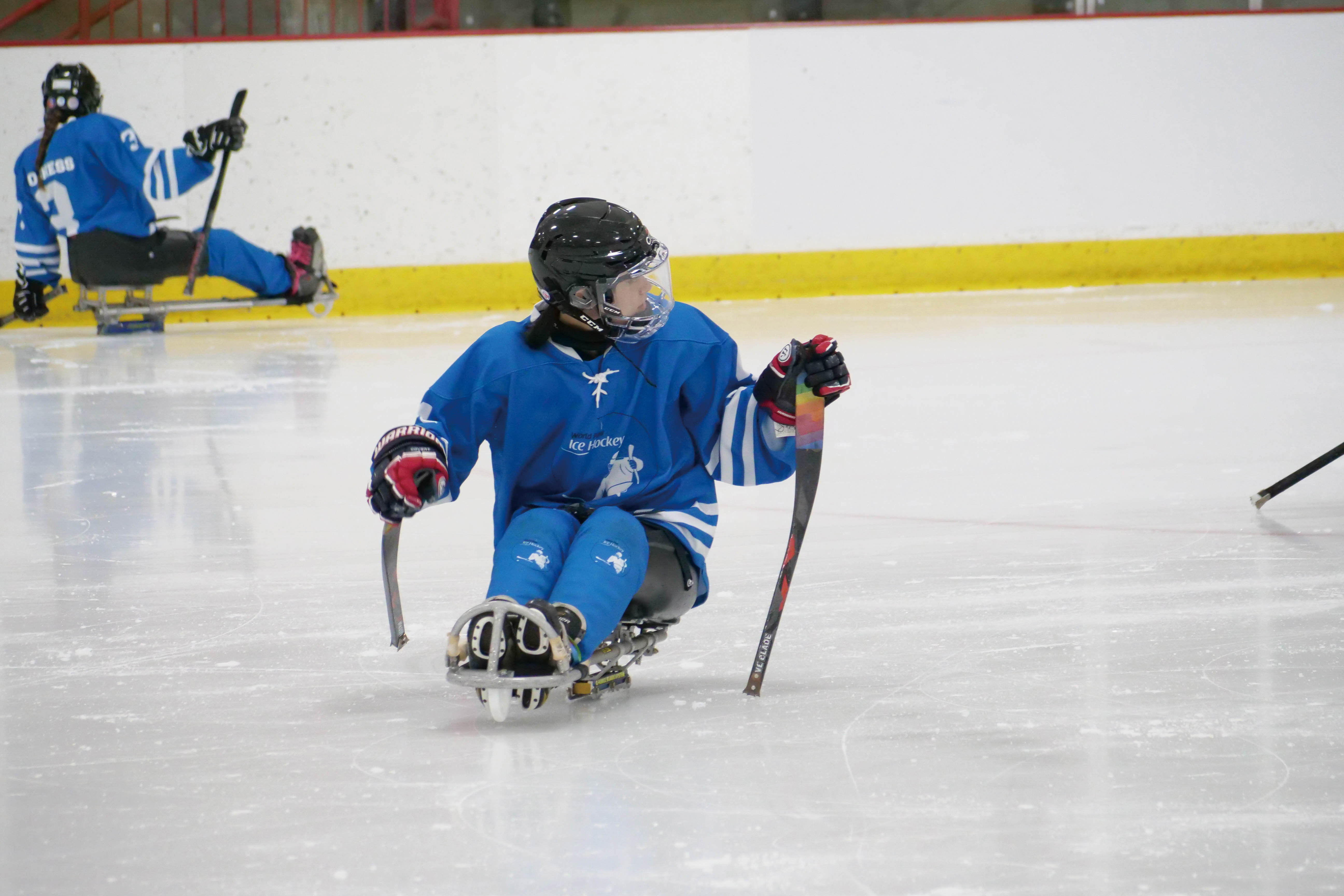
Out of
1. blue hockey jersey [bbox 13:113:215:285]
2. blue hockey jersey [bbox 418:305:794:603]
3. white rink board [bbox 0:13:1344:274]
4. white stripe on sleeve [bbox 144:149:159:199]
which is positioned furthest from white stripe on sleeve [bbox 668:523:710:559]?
white rink board [bbox 0:13:1344:274]

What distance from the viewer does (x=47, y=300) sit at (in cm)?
908

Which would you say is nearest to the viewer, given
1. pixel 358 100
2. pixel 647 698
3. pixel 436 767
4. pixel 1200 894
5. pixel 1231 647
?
pixel 1200 894

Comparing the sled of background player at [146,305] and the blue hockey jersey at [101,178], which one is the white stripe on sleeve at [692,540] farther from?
the sled of background player at [146,305]

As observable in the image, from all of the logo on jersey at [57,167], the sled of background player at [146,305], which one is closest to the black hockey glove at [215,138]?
the logo on jersey at [57,167]

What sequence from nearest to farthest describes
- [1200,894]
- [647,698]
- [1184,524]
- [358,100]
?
1. [1200,894]
2. [647,698]
3. [1184,524]
4. [358,100]

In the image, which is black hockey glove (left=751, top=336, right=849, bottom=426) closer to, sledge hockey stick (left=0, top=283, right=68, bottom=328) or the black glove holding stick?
the black glove holding stick

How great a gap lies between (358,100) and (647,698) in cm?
779

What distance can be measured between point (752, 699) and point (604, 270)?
0.60 meters

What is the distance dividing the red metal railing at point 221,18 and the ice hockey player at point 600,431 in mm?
7824

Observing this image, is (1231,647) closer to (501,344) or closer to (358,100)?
(501,344)

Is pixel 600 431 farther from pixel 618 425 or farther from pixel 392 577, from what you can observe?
pixel 392 577

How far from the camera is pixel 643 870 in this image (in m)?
1.45

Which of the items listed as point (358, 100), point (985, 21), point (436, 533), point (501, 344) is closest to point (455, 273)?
point (358, 100)

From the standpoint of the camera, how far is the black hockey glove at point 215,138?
7.60 m
